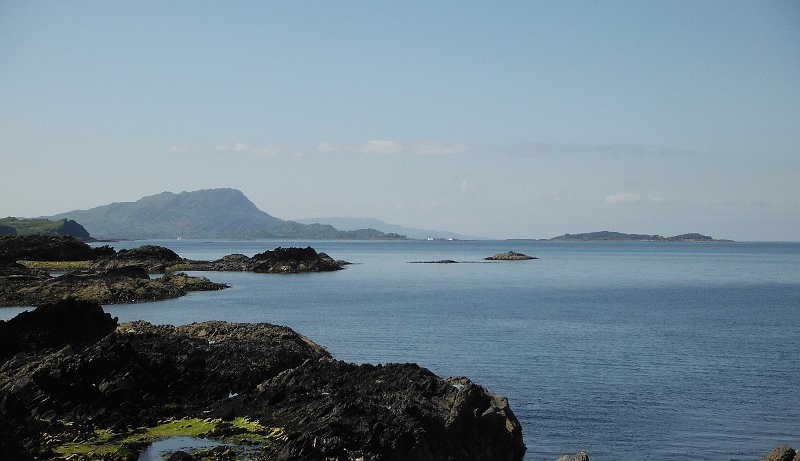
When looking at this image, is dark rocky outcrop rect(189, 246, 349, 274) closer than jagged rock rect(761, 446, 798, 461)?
No

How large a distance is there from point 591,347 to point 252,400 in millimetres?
28668

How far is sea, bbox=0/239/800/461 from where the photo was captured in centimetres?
2931

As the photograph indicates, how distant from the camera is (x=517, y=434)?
86.1 feet

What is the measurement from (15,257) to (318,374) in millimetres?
112716

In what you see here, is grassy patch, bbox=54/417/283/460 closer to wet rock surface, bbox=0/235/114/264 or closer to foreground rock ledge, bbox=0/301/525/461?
foreground rock ledge, bbox=0/301/525/461

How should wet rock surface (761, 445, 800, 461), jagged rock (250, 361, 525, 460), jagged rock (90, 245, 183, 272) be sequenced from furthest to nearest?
jagged rock (90, 245, 183, 272)
wet rock surface (761, 445, 800, 461)
jagged rock (250, 361, 525, 460)

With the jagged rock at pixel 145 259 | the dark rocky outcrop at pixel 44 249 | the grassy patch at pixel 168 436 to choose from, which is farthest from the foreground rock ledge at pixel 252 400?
the dark rocky outcrop at pixel 44 249

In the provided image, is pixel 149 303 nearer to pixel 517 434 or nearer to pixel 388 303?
pixel 388 303

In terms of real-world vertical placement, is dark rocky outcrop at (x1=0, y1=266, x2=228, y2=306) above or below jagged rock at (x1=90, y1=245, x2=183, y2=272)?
below

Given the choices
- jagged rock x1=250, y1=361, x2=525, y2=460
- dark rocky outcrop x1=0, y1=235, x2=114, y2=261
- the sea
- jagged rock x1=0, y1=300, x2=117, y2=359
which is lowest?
the sea

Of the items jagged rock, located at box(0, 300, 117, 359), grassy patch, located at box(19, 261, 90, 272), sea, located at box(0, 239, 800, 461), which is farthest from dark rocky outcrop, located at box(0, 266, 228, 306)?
jagged rock, located at box(0, 300, 117, 359)

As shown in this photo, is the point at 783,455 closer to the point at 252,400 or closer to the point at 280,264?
the point at 252,400

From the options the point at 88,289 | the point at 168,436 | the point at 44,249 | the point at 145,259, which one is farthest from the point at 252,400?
the point at 44,249

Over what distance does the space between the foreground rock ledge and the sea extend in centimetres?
363
